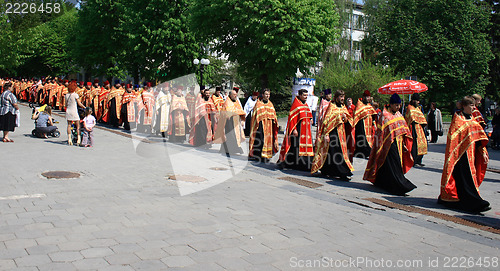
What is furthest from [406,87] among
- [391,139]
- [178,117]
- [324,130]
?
[391,139]

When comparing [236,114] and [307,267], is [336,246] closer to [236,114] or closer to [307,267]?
[307,267]

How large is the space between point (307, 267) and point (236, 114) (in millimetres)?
9399

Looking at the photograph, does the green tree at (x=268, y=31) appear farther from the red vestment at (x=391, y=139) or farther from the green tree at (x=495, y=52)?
the green tree at (x=495, y=52)

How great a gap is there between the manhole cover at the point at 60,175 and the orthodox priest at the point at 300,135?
15.2ft

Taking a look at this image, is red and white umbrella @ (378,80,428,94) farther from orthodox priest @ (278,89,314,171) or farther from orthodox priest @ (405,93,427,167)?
orthodox priest @ (278,89,314,171)

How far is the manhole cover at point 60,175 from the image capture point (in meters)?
8.78

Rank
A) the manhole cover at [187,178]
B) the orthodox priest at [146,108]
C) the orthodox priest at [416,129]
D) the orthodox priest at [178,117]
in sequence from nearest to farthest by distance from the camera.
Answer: the manhole cover at [187,178] → the orthodox priest at [416,129] → the orthodox priest at [178,117] → the orthodox priest at [146,108]

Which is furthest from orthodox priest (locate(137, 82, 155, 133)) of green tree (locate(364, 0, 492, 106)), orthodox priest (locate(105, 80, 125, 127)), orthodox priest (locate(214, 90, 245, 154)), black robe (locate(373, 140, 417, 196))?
green tree (locate(364, 0, 492, 106))

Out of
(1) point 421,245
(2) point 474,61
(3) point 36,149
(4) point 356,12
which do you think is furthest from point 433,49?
(1) point 421,245

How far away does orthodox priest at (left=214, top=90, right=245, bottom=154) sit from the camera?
13.7m

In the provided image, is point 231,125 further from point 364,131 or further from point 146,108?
point 146,108

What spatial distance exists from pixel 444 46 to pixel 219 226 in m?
39.3

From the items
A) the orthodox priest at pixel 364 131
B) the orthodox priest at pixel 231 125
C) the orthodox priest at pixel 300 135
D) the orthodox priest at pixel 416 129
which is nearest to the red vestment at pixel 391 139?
the orthodox priest at pixel 300 135

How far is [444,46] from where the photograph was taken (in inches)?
1590
